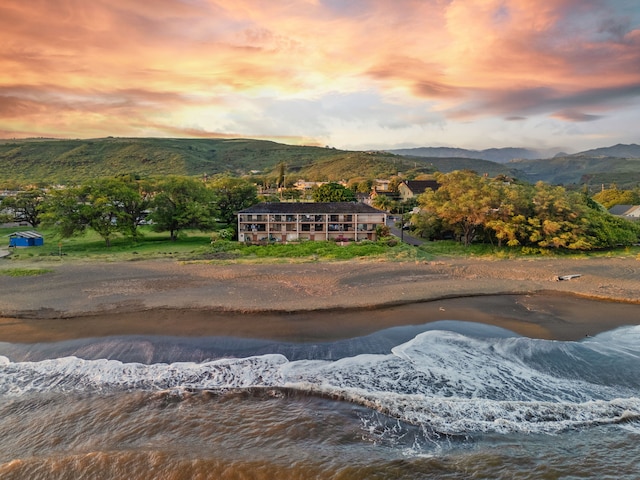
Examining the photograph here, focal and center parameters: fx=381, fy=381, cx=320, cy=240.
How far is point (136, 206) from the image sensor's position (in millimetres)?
52250

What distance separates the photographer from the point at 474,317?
22.7 m

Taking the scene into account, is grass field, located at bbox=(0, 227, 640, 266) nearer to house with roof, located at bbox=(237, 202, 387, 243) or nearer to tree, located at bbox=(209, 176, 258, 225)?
house with roof, located at bbox=(237, 202, 387, 243)

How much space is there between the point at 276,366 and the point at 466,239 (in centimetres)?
3713

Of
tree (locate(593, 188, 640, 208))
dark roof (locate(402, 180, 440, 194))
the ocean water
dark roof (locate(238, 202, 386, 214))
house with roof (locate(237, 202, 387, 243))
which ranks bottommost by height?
the ocean water

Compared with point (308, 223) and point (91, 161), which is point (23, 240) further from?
point (91, 161)

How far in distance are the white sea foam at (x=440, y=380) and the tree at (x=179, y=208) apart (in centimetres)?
3679

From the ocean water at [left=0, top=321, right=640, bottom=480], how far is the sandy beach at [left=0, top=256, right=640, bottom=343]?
1.82m

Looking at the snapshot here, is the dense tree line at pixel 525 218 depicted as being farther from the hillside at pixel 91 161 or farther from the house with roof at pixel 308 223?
the hillside at pixel 91 161

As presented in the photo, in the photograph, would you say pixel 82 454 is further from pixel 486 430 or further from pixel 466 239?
pixel 466 239

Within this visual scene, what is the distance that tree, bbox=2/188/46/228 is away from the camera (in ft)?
214

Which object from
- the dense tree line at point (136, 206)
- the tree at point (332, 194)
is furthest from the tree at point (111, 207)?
the tree at point (332, 194)

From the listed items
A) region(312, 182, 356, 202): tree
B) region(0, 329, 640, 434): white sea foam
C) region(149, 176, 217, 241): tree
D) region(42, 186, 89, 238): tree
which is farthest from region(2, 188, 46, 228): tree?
region(0, 329, 640, 434): white sea foam

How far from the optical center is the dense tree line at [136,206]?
155 feet

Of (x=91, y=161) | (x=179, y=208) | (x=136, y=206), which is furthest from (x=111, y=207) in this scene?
(x=91, y=161)
